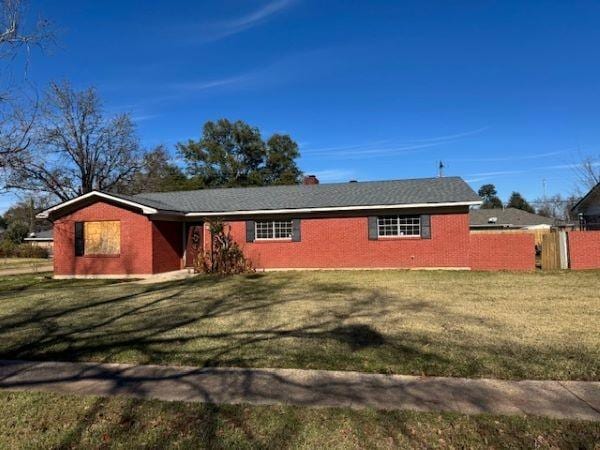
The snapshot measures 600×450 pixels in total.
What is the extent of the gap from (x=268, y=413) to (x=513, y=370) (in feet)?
9.83

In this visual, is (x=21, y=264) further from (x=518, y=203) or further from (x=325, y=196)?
(x=518, y=203)

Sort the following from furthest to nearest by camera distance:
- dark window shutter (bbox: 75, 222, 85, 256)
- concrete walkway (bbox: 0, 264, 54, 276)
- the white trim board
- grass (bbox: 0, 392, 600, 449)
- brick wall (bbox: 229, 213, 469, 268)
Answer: concrete walkway (bbox: 0, 264, 54, 276)
dark window shutter (bbox: 75, 222, 85, 256)
brick wall (bbox: 229, 213, 469, 268)
the white trim board
grass (bbox: 0, 392, 600, 449)

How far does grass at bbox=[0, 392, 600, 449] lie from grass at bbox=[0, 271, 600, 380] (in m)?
1.42

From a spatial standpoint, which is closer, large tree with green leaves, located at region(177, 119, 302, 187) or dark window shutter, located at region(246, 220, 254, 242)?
dark window shutter, located at region(246, 220, 254, 242)

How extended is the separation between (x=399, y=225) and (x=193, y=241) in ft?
29.9

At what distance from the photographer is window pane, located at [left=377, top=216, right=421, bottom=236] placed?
18683mm

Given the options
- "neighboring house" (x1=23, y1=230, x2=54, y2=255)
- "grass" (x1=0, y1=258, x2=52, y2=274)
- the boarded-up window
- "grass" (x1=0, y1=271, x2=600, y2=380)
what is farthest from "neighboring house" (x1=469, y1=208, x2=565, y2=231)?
"neighboring house" (x1=23, y1=230, x2=54, y2=255)

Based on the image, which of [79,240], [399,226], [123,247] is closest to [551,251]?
[399,226]

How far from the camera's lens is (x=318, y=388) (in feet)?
16.4

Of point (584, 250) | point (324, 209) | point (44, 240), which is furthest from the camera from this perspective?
point (44, 240)

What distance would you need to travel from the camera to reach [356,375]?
543 centimetres

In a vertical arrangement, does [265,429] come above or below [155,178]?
below

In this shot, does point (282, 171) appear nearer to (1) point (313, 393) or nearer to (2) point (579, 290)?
(2) point (579, 290)

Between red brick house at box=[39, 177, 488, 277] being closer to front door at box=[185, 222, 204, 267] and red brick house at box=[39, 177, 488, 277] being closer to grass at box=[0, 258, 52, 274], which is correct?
front door at box=[185, 222, 204, 267]
